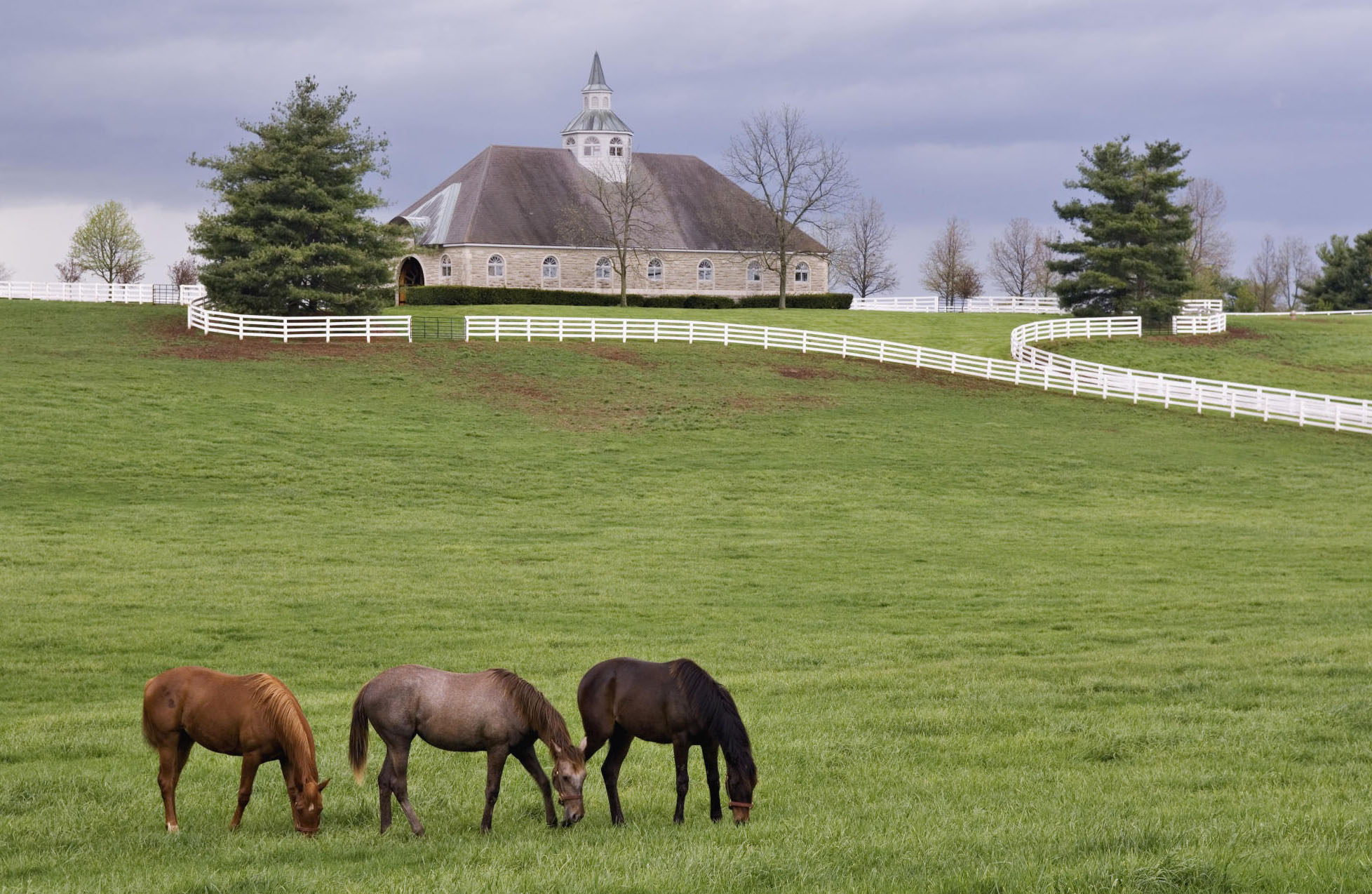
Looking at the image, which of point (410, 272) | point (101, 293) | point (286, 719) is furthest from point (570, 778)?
point (410, 272)

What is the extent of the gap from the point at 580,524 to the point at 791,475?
803 centimetres

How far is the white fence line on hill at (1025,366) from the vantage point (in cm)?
4516

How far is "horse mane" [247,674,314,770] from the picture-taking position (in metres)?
6.89

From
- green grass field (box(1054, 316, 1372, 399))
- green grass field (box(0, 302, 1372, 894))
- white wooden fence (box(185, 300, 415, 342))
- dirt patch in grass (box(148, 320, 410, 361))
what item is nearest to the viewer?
green grass field (box(0, 302, 1372, 894))

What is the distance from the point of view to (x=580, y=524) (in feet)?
88.5

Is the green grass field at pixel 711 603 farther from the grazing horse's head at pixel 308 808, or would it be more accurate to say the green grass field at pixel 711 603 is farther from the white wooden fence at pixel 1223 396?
the white wooden fence at pixel 1223 396

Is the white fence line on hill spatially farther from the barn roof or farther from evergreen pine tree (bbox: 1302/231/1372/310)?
evergreen pine tree (bbox: 1302/231/1372/310)

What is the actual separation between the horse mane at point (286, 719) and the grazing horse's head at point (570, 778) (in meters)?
1.28

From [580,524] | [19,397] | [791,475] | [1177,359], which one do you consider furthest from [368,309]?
[1177,359]

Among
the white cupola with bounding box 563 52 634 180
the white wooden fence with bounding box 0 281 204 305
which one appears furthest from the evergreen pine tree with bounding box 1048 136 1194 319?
the white wooden fence with bounding box 0 281 204 305

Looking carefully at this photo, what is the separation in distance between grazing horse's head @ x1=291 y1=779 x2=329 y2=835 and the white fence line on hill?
42.9 meters

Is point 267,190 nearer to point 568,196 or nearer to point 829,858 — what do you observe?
point 568,196

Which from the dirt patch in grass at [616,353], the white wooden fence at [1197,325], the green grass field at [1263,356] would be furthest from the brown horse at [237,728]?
the white wooden fence at [1197,325]

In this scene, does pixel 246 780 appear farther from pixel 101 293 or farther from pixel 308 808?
pixel 101 293
